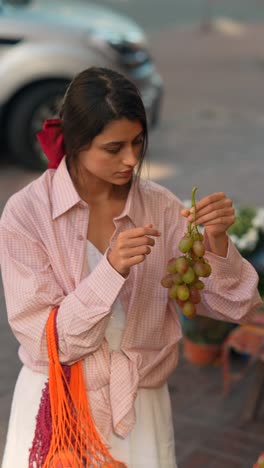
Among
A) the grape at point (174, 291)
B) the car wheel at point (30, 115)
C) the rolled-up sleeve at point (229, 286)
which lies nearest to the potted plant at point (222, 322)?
the rolled-up sleeve at point (229, 286)

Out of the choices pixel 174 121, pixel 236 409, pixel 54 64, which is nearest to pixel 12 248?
pixel 236 409

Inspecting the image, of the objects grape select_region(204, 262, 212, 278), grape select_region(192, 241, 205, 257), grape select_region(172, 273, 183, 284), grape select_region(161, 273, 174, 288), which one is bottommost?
grape select_region(161, 273, 174, 288)

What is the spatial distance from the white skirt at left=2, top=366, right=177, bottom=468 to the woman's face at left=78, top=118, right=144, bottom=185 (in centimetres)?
58

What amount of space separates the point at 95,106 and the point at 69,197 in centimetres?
26

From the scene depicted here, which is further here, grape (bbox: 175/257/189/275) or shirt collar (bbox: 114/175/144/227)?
shirt collar (bbox: 114/175/144/227)

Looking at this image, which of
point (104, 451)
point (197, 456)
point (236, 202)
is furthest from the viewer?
point (236, 202)

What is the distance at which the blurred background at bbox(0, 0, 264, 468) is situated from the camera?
4.83 meters

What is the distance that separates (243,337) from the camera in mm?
4781

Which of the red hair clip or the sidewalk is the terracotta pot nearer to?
the sidewalk

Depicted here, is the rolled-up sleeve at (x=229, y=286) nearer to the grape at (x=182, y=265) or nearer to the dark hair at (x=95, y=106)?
the grape at (x=182, y=265)

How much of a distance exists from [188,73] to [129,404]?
12.6 m

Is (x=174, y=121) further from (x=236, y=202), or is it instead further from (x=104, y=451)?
(x=104, y=451)

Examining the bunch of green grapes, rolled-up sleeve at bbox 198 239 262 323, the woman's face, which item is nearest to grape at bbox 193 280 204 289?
the bunch of green grapes

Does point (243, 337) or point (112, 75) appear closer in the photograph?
point (112, 75)
